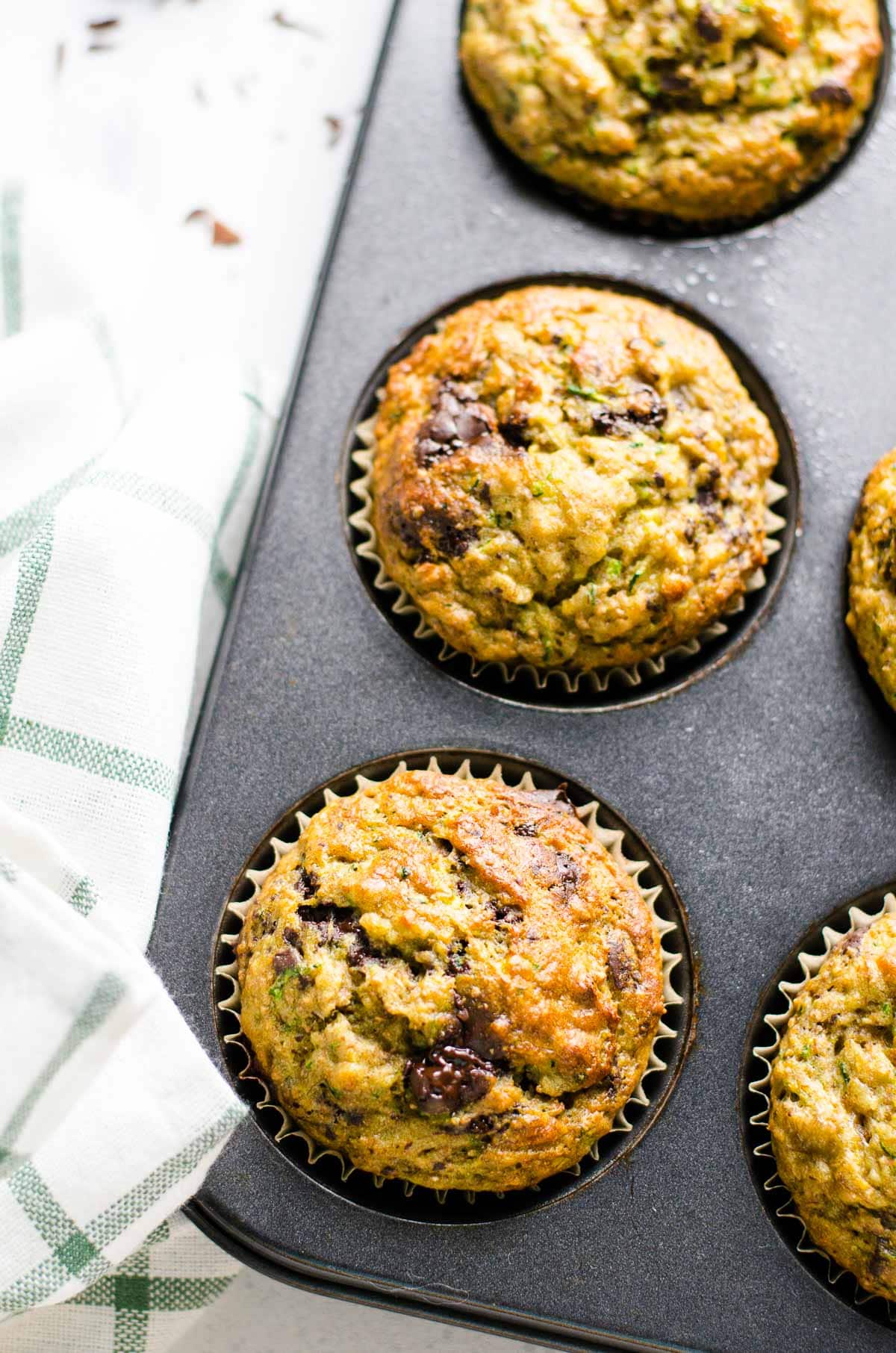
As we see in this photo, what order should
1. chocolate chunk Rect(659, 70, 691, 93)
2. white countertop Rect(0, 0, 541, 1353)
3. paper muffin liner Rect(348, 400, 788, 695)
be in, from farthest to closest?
1. white countertop Rect(0, 0, 541, 1353)
2. chocolate chunk Rect(659, 70, 691, 93)
3. paper muffin liner Rect(348, 400, 788, 695)

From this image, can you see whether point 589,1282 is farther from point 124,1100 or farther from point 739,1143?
point 124,1100

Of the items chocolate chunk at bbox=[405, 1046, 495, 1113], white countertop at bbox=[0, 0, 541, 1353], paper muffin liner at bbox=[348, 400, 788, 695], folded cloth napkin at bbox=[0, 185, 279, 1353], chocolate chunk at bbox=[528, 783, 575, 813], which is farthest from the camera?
white countertop at bbox=[0, 0, 541, 1353]

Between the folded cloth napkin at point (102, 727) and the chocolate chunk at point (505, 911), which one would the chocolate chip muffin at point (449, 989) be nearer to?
the chocolate chunk at point (505, 911)

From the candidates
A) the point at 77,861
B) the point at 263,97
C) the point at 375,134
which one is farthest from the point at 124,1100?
the point at 263,97

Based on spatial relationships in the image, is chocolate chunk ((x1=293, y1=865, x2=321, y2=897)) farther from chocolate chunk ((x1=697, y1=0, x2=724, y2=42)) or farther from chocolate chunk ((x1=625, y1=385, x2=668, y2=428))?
chocolate chunk ((x1=697, y1=0, x2=724, y2=42))

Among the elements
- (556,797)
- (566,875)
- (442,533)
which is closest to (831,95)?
(442,533)

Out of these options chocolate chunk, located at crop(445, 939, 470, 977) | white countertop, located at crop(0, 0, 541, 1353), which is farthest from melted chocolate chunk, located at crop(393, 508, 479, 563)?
white countertop, located at crop(0, 0, 541, 1353)
